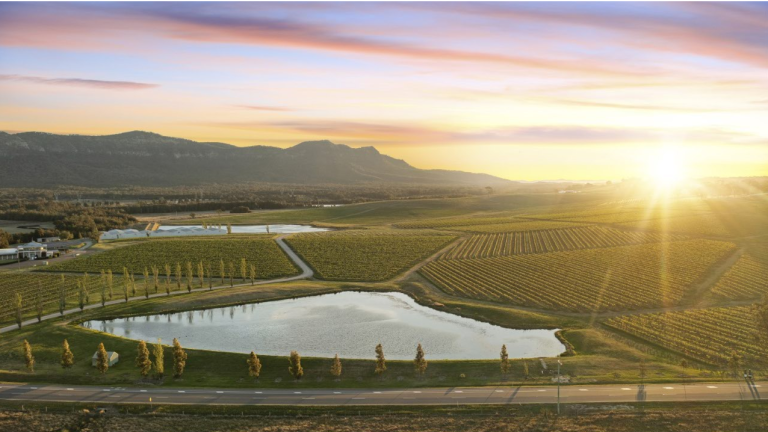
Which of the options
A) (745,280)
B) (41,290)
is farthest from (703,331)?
(41,290)

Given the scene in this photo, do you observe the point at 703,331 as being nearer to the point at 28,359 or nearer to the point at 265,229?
the point at 28,359

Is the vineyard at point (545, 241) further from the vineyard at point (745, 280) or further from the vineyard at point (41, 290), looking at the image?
the vineyard at point (41, 290)

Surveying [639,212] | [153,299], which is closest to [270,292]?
[153,299]

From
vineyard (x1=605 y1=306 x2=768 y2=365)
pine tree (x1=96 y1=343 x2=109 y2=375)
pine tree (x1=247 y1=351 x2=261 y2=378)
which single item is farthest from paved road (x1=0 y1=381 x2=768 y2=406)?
vineyard (x1=605 y1=306 x2=768 y2=365)

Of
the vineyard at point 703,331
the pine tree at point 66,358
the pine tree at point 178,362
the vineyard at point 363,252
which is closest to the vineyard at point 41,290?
the pine tree at point 66,358

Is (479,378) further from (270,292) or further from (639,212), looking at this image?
(639,212)

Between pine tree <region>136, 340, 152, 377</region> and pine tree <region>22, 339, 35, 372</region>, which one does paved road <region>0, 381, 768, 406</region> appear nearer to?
pine tree <region>136, 340, 152, 377</region>
